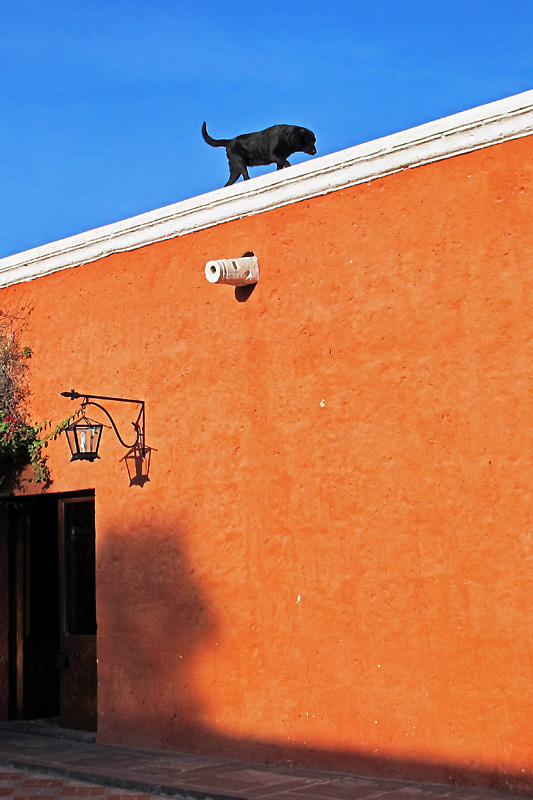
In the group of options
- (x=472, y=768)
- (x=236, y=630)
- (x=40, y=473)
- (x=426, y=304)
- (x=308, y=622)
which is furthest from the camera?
(x=40, y=473)

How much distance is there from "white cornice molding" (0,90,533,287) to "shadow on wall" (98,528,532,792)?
2366mm

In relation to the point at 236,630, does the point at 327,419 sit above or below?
above

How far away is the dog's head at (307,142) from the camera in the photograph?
755 cm

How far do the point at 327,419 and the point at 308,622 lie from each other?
4.43ft

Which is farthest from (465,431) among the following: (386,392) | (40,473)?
(40,473)

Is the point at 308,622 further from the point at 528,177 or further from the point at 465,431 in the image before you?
the point at 528,177

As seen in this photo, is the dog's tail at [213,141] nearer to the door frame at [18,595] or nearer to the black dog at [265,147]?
the black dog at [265,147]

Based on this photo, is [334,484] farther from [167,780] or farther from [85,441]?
[167,780]

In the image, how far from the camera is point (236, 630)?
6.86 metres

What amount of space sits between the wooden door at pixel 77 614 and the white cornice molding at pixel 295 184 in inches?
84.7

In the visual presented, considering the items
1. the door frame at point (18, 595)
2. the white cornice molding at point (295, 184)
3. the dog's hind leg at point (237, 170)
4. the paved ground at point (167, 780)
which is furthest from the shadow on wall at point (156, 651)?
the dog's hind leg at point (237, 170)

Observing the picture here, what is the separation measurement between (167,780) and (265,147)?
15.5 feet

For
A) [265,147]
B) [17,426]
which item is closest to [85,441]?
[17,426]

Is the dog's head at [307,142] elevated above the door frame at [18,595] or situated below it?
above
